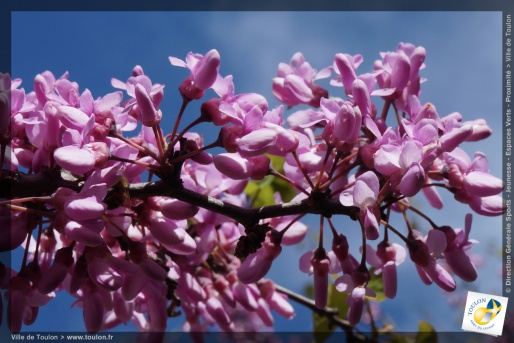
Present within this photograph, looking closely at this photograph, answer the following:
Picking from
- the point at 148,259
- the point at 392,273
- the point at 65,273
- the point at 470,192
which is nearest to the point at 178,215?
the point at 148,259

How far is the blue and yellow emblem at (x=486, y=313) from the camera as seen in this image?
117 cm

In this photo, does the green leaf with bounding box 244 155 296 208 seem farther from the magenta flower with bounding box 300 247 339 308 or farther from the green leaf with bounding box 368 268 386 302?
the magenta flower with bounding box 300 247 339 308

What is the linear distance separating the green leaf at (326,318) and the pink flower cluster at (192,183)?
554 mm

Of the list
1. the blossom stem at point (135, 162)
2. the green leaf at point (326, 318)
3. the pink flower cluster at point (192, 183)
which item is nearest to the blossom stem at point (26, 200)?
the pink flower cluster at point (192, 183)

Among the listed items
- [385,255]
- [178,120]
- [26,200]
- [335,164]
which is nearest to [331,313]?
[385,255]

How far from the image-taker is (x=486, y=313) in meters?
1.17

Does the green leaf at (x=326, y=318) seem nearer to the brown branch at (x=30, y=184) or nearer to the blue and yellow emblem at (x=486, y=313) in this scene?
the blue and yellow emblem at (x=486, y=313)

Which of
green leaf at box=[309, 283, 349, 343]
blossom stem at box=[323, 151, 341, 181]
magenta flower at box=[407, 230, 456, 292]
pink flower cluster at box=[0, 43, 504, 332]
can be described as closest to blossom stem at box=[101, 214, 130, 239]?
pink flower cluster at box=[0, 43, 504, 332]

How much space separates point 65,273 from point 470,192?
2.29ft

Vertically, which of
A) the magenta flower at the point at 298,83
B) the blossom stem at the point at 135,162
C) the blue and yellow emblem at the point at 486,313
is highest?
the magenta flower at the point at 298,83

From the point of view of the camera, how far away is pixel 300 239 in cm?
113

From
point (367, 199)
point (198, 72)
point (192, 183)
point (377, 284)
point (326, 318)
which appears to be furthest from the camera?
point (326, 318)

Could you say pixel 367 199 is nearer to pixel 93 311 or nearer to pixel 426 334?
pixel 93 311

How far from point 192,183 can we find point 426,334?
91 cm
